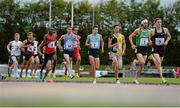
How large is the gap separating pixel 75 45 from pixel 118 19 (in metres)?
51.9

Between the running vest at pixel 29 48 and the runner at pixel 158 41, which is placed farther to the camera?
the running vest at pixel 29 48

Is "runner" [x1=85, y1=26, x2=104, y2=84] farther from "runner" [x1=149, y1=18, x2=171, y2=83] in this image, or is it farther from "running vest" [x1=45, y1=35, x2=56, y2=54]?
"runner" [x1=149, y1=18, x2=171, y2=83]

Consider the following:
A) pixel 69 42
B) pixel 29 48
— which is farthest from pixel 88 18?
pixel 69 42

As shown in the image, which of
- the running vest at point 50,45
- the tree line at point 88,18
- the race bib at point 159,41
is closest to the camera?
the race bib at point 159,41

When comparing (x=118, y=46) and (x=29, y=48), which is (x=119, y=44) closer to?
(x=118, y=46)

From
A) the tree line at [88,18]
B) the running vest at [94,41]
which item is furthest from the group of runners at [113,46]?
the tree line at [88,18]

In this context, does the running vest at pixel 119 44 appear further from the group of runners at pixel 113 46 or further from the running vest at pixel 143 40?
the running vest at pixel 143 40

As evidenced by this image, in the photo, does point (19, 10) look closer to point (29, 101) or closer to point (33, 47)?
point (33, 47)

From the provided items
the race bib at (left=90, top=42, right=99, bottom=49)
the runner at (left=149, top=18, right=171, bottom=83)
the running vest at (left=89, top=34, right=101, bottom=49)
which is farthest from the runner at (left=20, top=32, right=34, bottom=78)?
the runner at (left=149, top=18, right=171, bottom=83)

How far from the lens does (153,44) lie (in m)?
16.1

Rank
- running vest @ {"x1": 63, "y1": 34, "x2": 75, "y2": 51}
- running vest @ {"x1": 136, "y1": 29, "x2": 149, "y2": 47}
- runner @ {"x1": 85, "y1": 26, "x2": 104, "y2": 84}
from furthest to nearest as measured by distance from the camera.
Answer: running vest @ {"x1": 63, "y1": 34, "x2": 75, "y2": 51} < runner @ {"x1": 85, "y1": 26, "x2": 104, "y2": 84} < running vest @ {"x1": 136, "y1": 29, "x2": 149, "y2": 47}

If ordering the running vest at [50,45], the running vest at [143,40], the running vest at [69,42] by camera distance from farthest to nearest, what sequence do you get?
the running vest at [69,42], the running vest at [50,45], the running vest at [143,40]

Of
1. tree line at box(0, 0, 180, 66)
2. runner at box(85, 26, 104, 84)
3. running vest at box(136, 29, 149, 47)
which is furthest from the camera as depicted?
tree line at box(0, 0, 180, 66)

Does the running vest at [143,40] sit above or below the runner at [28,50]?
above
